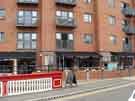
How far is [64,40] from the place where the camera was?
51031mm

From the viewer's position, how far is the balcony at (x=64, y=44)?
50.5m

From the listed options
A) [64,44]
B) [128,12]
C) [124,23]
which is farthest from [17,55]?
[128,12]

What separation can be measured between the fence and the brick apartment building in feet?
43.3

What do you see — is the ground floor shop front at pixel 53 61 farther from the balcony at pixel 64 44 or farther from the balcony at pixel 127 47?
the balcony at pixel 127 47

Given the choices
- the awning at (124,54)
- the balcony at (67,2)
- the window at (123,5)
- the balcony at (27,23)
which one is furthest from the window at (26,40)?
the window at (123,5)

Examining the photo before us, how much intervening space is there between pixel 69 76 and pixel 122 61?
2917cm

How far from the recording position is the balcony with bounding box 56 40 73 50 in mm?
50469

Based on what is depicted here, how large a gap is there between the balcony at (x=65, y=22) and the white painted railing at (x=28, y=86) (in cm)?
2085

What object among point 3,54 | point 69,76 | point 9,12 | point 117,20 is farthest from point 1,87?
point 117,20

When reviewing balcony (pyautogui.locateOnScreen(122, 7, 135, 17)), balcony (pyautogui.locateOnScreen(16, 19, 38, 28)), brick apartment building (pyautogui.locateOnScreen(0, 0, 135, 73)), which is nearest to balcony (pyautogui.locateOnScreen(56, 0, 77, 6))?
brick apartment building (pyautogui.locateOnScreen(0, 0, 135, 73))

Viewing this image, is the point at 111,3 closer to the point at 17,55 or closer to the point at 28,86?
the point at 17,55

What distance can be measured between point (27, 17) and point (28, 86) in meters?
22.3

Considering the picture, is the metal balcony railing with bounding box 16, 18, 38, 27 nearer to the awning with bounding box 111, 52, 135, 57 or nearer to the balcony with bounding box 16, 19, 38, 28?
the balcony with bounding box 16, 19, 38, 28

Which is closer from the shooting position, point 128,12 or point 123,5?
point 128,12
